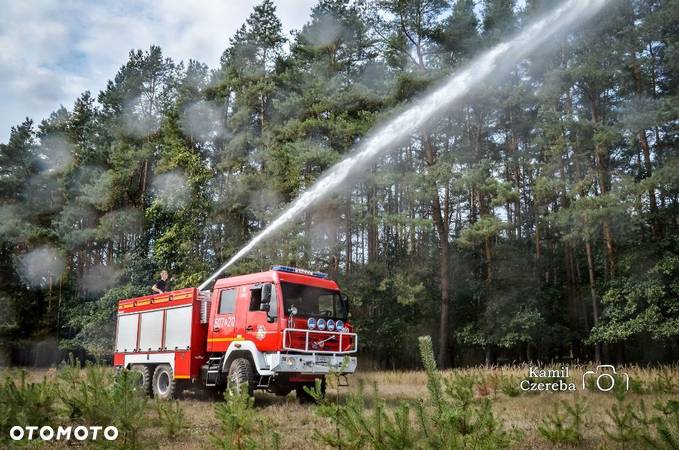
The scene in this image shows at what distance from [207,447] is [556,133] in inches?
930

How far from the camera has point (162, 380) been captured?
15992 millimetres

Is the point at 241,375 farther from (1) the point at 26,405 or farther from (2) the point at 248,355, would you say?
(1) the point at 26,405

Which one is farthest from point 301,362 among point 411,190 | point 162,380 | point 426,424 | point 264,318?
point 411,190

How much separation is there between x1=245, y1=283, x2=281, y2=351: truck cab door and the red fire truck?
0.9 inches

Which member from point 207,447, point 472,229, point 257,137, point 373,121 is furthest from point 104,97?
point 207,447

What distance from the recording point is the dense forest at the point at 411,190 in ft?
82.8

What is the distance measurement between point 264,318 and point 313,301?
55.7 inches

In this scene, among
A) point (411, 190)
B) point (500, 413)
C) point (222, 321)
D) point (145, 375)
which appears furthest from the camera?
point (411, 190)

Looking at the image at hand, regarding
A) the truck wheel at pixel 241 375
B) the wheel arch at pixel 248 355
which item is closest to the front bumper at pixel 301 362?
the wheel arch at pixel 248 355

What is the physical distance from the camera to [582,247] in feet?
106

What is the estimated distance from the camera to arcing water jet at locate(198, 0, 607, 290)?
83.6 feet

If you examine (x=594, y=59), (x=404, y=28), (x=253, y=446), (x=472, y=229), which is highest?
(x=404, y=28)

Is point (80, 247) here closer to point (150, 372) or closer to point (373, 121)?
point (373, 121)

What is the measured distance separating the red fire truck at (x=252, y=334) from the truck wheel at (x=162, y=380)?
28mm
